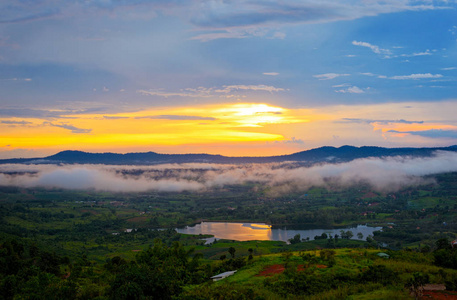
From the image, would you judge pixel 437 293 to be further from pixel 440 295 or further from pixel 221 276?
pixel 221 276

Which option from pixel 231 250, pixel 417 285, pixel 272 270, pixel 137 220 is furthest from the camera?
pixel 137 220

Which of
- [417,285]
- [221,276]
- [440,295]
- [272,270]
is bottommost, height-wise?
[221,276]

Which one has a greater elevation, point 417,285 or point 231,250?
point 417,285

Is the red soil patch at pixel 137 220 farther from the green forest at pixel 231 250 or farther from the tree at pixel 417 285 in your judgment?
the tree at pixel 417 285

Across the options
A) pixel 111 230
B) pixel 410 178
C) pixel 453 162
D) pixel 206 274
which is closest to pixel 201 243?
pixel 111 230

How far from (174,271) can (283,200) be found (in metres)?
155

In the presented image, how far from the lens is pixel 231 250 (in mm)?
31047

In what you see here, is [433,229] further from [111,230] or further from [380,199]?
[111,230]

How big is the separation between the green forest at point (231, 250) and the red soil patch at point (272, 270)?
0.08 meters

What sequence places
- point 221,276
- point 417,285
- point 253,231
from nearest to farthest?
point 417,285 < point 221,276 < point 253,231

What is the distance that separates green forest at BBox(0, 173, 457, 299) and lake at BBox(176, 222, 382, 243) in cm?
515

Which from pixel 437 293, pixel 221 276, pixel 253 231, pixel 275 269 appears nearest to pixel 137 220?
pixel 253 231

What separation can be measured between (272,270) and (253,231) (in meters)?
78.3

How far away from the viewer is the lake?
8856 centimetres
